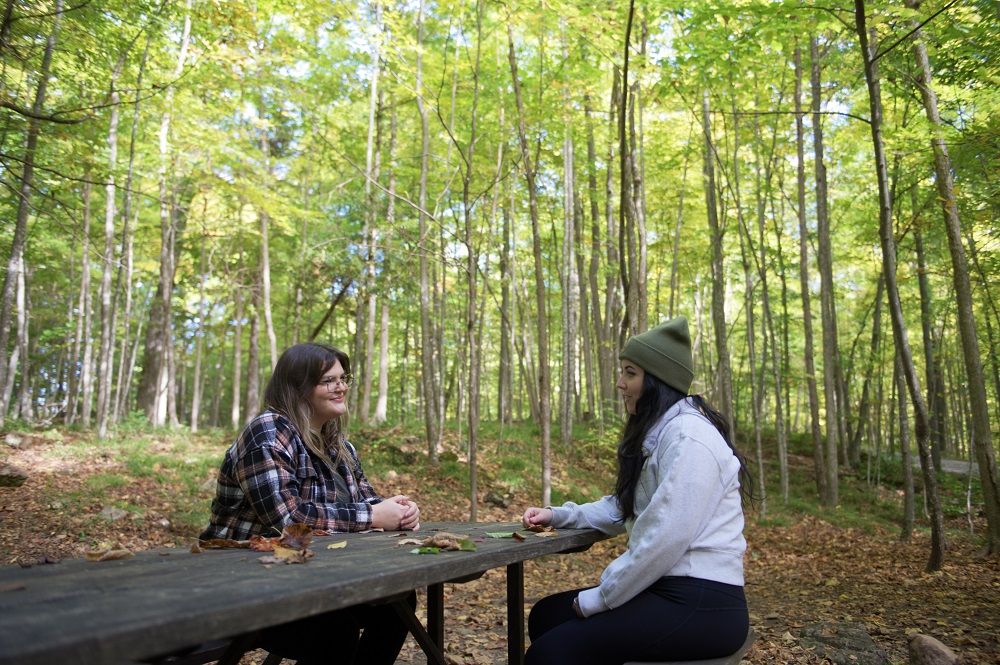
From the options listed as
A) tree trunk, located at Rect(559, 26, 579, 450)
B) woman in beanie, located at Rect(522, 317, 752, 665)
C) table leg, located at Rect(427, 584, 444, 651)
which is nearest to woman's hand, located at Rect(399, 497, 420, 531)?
table leg, located at Rect(427, 584, 444, 651)

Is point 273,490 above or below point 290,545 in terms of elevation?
above

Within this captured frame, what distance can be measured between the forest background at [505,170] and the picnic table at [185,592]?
340cm

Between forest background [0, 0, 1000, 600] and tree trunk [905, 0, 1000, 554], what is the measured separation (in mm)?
35

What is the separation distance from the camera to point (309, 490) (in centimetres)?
268

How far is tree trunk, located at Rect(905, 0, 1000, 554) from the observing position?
619 cm

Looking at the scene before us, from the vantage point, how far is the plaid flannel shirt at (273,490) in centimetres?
236

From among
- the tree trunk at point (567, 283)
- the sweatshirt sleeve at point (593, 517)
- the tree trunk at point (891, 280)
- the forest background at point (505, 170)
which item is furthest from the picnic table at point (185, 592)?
the tree trunk at point (567, 283)

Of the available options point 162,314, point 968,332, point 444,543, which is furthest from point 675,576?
point 162,314

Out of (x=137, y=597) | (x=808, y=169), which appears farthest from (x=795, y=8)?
(x=808, y=169)

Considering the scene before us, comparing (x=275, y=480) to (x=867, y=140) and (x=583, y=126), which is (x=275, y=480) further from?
(x=867, y=140)

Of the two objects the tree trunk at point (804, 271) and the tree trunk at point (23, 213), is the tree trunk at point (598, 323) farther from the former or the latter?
the tree trunk at point (23, 213)

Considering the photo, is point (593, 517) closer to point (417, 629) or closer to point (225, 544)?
point (417, 629)

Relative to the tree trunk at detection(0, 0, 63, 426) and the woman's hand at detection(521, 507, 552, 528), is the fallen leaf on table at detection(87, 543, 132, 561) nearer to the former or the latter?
the woman's hand at detection(521, 507, 552, 528)

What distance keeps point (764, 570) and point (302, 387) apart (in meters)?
6.87
